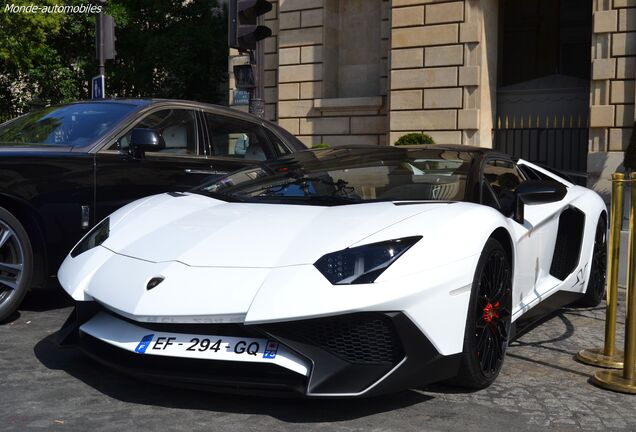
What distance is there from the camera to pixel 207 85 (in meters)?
26.0

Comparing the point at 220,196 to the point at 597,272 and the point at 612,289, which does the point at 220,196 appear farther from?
the point at 597,272

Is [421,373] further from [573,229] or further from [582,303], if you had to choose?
[582,303]

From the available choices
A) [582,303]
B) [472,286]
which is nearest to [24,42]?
[582,303]

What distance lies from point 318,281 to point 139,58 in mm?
23892

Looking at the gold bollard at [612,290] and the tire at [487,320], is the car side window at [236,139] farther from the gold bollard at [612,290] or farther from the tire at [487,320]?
the gold bollard at [612,290]

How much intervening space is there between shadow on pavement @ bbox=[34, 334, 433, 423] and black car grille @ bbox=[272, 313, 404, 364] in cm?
31

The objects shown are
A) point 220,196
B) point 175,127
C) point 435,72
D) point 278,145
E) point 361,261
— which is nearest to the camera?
point 361,261

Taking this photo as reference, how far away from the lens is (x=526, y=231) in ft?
14.6

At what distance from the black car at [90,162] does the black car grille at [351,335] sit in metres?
2.37

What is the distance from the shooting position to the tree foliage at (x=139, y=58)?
24.5m

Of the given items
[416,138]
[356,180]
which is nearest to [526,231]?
[356,180]

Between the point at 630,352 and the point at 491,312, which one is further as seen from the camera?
the point at 630,352

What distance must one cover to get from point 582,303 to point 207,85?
21.2m

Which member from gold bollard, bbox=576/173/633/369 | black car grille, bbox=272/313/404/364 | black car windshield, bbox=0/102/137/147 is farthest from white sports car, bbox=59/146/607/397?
black car windshield, bbox=0/102/137/147
